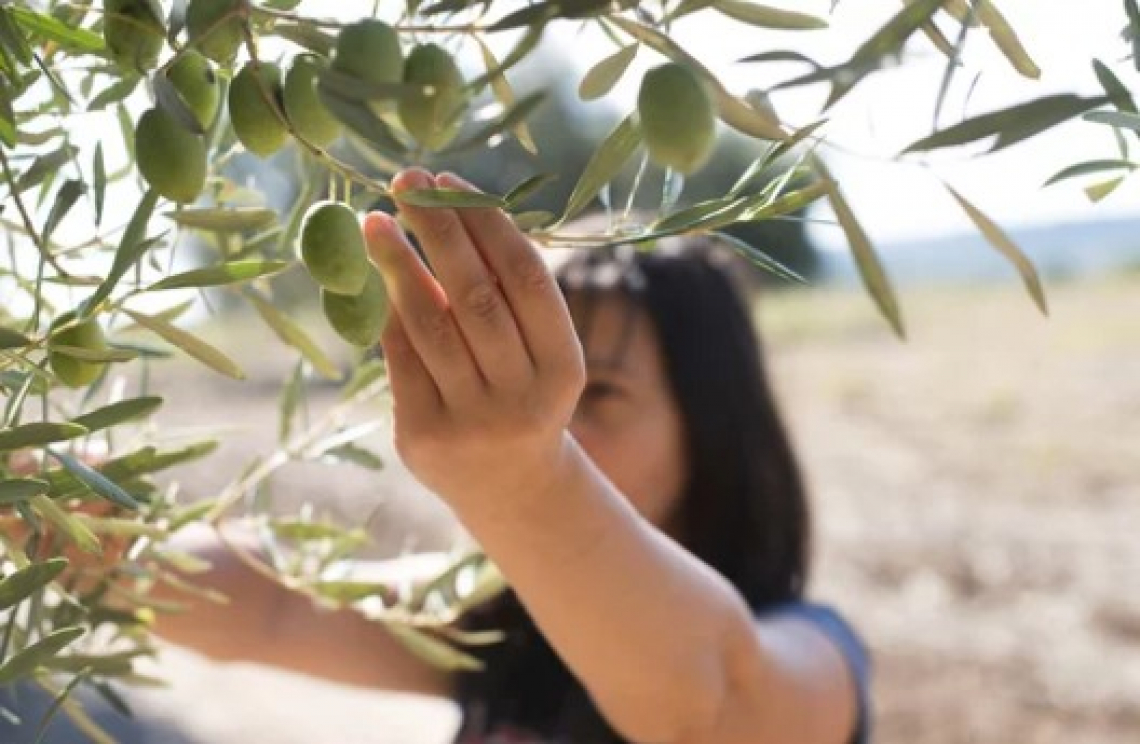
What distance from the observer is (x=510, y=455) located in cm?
52

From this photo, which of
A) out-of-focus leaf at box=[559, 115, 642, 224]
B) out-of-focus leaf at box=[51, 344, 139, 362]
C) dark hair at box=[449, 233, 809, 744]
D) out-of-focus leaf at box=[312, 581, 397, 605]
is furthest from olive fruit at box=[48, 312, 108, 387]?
dark hair at box=[449, 233, 809, 744]

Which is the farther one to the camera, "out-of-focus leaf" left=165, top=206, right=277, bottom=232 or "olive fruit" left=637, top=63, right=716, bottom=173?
"out-of-focus leaf" left=165, top=206, right=277, bottom=232

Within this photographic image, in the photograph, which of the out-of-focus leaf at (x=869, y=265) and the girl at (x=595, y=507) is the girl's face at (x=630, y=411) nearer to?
the girl at (x=595, y=507)

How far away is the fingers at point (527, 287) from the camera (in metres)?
0.40

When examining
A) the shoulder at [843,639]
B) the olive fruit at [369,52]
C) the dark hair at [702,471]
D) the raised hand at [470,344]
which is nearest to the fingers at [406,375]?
the raised hand at [470,344]

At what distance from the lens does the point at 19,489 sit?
0.32 m

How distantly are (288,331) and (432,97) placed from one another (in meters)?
0.21

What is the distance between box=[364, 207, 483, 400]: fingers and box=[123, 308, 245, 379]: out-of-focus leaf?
0.16ft

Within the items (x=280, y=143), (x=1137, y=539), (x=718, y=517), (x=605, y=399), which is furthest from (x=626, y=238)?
(x=1137, y=539)

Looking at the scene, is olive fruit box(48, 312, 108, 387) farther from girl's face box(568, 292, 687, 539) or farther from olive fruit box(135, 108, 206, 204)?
girl's face box(568, 292, 687, 539)

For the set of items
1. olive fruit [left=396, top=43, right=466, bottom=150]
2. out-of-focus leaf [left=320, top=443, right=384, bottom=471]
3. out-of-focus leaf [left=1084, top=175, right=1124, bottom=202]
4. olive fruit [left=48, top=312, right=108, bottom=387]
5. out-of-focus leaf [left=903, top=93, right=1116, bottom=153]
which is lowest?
out-of-focus leaf [left=320, top=443, right=384, bottom=471]

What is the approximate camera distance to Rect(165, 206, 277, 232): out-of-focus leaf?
372 millimetres

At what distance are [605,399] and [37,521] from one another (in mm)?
1024

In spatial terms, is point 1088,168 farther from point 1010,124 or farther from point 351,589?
point 351,589
